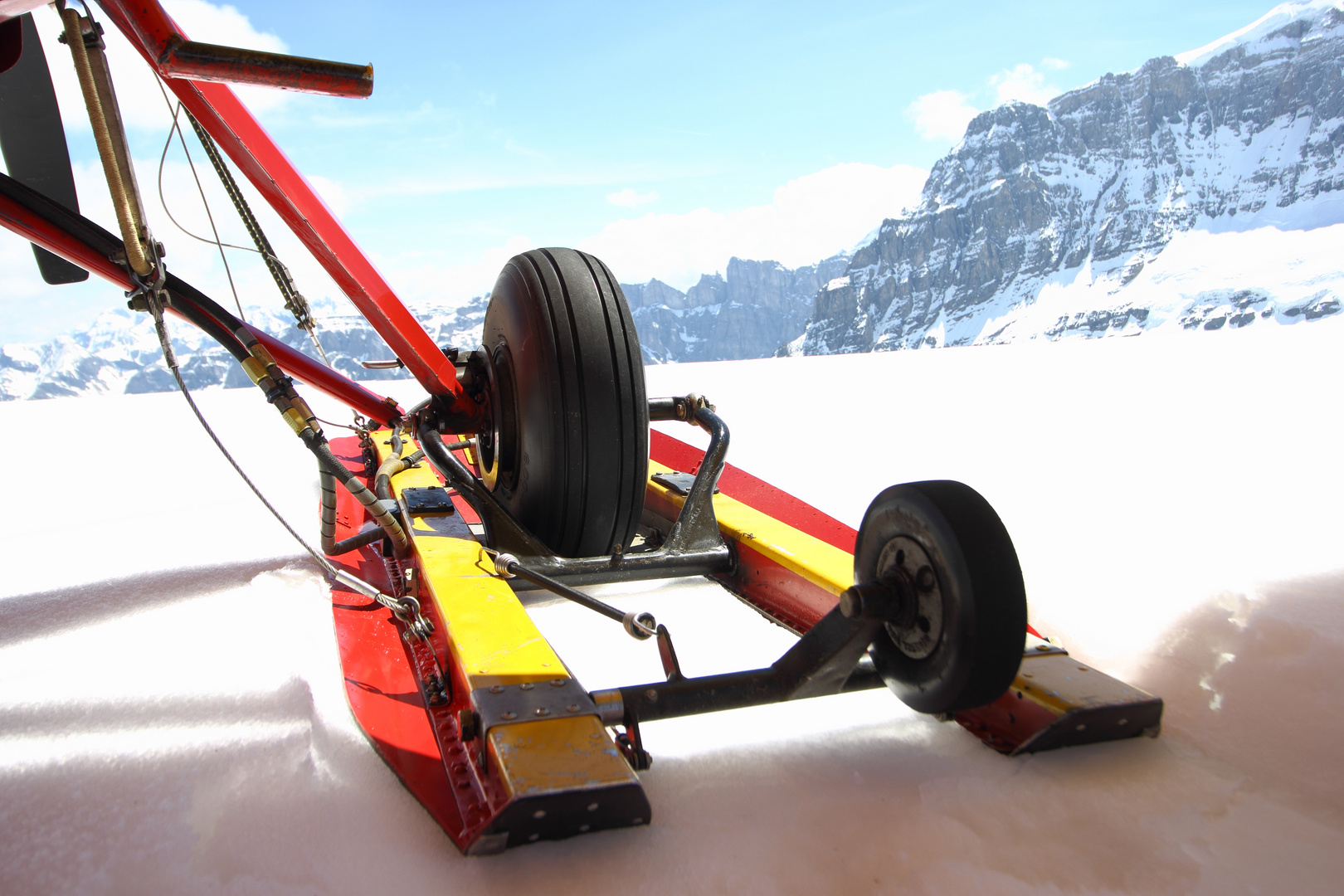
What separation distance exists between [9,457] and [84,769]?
21.5 feet

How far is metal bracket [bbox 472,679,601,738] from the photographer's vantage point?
1.41m

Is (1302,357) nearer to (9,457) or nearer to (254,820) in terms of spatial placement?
(254,820)

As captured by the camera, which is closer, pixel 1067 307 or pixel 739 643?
pixel 739 643

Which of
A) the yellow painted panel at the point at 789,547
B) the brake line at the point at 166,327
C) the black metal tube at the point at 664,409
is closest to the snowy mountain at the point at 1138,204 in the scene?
the black metal tube at the point at 664,409

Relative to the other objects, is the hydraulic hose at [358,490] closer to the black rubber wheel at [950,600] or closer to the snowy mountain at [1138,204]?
the black rubber wheel at [950,600]

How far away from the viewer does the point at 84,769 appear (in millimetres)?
1633

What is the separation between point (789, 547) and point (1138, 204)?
21491 centimetres

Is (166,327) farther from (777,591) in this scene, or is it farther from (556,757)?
(777,591)

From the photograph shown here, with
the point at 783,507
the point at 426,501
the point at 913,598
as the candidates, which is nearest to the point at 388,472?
the point at 426,501

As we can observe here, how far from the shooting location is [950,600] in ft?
4.67

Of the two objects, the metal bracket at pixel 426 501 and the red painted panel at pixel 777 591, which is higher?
the metal bracket at pixel 426 501

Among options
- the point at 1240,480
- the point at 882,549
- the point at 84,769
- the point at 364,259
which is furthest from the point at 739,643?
the point at 1240,480

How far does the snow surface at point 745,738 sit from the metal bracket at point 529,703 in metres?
0.22

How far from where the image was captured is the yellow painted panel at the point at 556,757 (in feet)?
4.07
